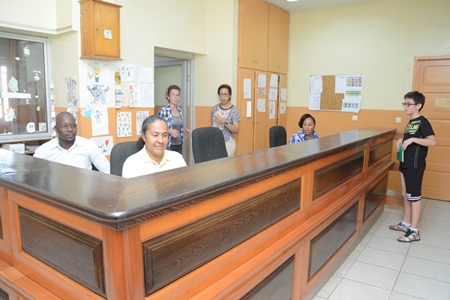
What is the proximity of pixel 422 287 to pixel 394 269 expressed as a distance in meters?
0.31

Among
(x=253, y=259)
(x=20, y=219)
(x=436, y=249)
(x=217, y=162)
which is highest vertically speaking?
(x=217, y=162)

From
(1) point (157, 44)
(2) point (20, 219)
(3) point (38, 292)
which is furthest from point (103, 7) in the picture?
(3) point (38, 292)

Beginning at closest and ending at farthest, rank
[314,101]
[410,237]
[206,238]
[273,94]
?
[206,238] → [410,237] → [273,94] → [314,101]

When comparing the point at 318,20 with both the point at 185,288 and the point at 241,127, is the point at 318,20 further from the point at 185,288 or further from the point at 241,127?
the point at 185,288

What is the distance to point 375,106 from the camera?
555 centimetres

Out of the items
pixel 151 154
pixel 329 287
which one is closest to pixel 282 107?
pixel 329 287

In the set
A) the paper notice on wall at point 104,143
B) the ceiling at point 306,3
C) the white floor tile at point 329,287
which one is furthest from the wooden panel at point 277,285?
the ceiling at point 306,3

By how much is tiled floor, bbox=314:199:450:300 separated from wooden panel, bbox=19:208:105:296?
1980 millimetres

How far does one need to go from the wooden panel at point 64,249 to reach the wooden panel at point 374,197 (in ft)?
10.1

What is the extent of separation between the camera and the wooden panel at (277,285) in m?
1.73

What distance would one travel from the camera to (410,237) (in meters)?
3.73

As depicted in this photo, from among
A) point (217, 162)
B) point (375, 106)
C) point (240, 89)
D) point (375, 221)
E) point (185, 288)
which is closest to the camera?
point (185, 288)

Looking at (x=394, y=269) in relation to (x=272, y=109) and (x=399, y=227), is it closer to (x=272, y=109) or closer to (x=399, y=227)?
(x=399, y=227)

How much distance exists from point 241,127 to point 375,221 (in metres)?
2.24
